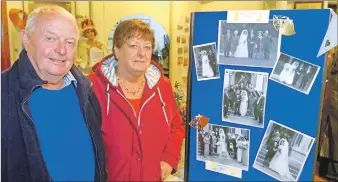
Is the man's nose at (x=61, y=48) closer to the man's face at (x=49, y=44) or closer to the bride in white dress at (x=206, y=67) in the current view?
the man's face at (x=49, y=44)

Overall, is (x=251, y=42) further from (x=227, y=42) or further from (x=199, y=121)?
(x=199, y=121)

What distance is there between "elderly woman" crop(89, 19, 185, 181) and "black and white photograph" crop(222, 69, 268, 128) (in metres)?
0.42

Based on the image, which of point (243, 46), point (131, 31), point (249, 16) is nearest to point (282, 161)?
point (243, 46)

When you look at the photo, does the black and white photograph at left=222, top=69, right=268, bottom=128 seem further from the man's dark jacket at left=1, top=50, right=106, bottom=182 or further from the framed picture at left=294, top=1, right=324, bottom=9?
the framed picture at left=294, top=1, right=324, bottom=9

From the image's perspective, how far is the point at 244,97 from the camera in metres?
1.51

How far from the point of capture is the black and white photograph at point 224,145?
1537mm

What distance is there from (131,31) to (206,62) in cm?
42

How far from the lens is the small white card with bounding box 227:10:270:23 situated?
1432mm

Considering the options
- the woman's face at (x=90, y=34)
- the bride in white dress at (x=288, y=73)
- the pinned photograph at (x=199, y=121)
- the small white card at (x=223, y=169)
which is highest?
the woman's face at (x=90, y=34)

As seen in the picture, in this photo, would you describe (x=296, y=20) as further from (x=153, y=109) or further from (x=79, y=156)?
(x=79, y=156)

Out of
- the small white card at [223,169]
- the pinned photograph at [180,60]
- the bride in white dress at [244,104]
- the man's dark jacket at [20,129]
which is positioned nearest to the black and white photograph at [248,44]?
the bride in white dress at [244,104]

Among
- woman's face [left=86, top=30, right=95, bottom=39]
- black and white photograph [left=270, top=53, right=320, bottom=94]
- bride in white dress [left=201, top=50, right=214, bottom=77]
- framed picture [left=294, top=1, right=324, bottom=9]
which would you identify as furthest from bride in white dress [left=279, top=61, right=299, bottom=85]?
framed picture [left=294, top=1, right=324, bottom=9]

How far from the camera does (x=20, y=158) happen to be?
1.25 metres

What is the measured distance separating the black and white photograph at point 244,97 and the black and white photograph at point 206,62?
0.21 feet
